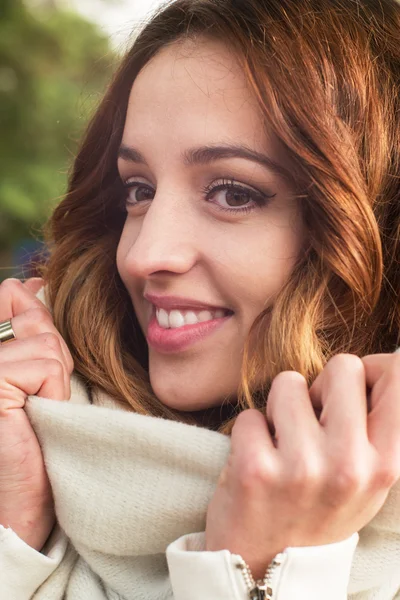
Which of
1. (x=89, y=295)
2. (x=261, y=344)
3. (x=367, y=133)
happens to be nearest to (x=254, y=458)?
(x=261, y=344)

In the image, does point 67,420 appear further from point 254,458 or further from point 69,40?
point 69,40

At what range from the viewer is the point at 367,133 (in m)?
1.25

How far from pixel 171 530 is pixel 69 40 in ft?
25.9

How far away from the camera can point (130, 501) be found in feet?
3.58

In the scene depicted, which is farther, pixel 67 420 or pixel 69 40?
pixel 69 40

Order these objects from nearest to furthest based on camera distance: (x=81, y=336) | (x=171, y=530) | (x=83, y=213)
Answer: (x=171, y=530) → (x=81, y=336) → (x=83, y=213)

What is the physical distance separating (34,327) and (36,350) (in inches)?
4.5

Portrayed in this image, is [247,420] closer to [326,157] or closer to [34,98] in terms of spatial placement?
[326,157]

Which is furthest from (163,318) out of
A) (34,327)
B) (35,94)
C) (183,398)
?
(35,94)

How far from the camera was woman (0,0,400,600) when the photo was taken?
3.50 feet

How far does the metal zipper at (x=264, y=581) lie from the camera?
899 millimetres

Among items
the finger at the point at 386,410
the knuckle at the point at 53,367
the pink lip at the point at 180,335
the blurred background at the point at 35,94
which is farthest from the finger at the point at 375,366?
the blurred background at the point at 35,94

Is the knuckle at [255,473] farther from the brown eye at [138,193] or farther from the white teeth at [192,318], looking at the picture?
the brown eye at [138,193]

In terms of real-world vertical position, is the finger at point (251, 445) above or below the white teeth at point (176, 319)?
below
